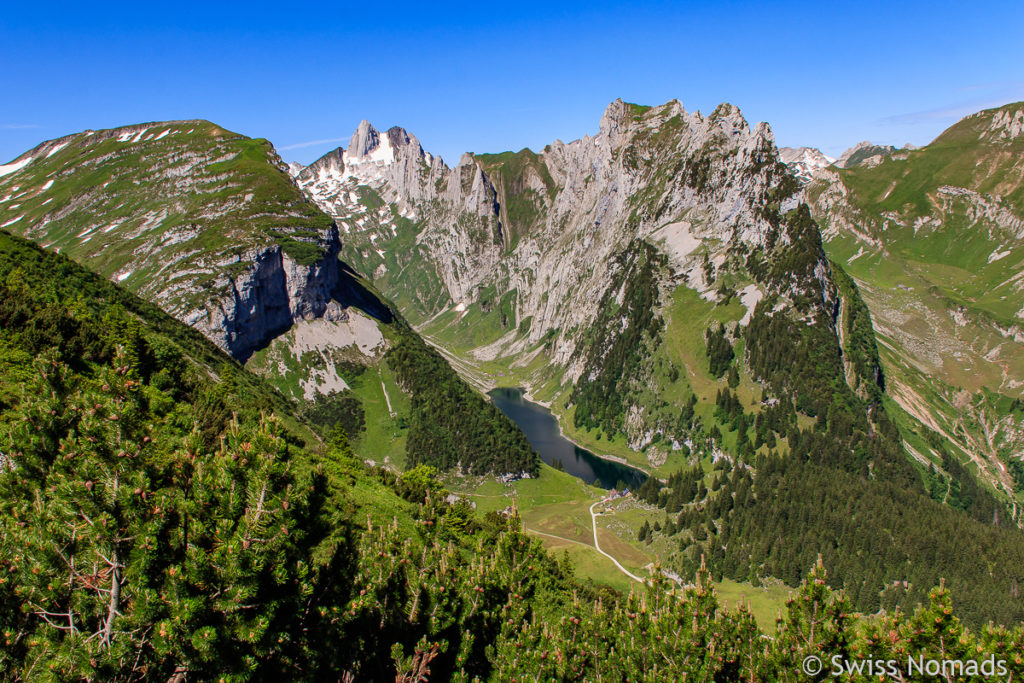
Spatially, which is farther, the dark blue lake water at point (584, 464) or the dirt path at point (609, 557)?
the dark blue lake water at point (584, 464)

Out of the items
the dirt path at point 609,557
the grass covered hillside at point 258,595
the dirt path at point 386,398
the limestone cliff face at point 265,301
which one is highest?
the limestone cliff face at point 265,301

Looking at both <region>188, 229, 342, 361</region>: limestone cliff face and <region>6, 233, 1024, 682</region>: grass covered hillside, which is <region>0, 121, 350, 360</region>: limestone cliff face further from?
<region>6, 233, 1024, 682</region>: grass covered hillside

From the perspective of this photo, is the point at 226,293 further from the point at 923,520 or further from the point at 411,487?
the point at 923,520

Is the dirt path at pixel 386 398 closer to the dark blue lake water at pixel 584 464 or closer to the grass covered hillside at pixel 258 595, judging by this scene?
the dark blue lake water at pixel 584 464

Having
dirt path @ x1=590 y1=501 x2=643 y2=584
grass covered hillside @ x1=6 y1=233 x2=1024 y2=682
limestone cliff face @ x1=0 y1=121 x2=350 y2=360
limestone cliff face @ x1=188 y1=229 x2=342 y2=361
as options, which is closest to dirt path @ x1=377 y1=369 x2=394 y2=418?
limestone cliff face @ x1=188 y1=229 x2=342 y2=361

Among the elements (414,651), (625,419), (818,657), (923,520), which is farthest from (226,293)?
(923,520)

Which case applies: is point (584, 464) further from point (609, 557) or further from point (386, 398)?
point (609, 557)

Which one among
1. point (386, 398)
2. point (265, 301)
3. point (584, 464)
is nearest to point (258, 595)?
point (386, 398)

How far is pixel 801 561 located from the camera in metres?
107

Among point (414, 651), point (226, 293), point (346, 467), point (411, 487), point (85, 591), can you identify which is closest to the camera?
point (85, 591)

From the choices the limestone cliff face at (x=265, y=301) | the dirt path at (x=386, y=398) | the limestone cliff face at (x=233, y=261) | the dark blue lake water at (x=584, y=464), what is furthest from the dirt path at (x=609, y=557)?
the limestone cliff face at (x=233, y=261)

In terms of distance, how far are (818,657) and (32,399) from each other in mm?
24025

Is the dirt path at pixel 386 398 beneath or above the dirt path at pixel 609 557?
above

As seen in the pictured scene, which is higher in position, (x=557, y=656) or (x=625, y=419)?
(x=557, y=656)
